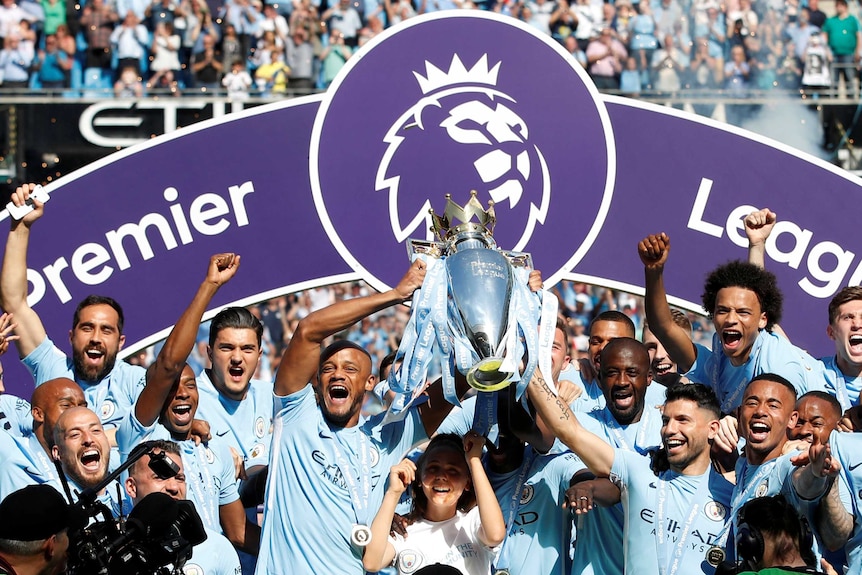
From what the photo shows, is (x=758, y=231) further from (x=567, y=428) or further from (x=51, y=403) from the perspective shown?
(x=51, y=403)

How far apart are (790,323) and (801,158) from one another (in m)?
0.93

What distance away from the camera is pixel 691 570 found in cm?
486

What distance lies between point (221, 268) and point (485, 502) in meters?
1.46

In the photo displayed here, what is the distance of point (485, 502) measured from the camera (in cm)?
487

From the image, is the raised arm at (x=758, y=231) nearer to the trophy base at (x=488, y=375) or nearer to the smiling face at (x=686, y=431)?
the smiling face at (x=686, y=431)

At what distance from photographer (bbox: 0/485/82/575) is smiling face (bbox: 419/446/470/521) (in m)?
1.61

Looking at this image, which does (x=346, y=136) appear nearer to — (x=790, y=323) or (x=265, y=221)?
(x=265, y=221)

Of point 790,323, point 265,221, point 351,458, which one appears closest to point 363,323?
point 265,221

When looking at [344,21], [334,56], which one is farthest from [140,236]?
[344,21]

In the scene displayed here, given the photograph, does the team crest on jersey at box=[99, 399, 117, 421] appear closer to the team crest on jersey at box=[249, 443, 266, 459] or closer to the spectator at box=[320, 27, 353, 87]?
the team crest on jersey at box=[249, 443, 266, 459]

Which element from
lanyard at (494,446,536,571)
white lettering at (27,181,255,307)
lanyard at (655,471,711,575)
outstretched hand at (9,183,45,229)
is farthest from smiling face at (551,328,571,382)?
outstretched hand at (9,183,45,229)

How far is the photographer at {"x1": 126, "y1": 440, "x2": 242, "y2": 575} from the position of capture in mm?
4840

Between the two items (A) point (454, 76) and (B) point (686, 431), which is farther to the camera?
(A) point (454, 76)

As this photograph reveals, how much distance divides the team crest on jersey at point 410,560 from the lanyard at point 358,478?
0.19 metres
